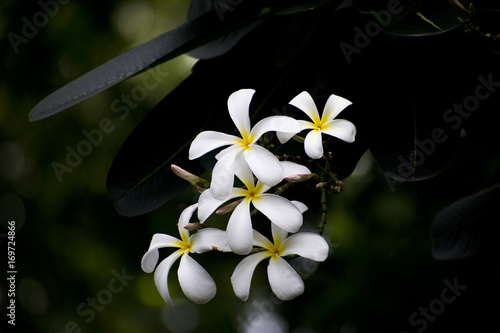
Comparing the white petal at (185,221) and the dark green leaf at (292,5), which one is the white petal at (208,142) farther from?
the dark green leaf at (292,5)

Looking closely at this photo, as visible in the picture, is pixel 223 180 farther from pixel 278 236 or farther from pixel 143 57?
pixel 143 57

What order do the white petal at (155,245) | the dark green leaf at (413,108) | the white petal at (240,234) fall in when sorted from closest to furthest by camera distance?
the white petal at (240,234) → the white petal at (155,245) → the dark green leaf at (413,108)

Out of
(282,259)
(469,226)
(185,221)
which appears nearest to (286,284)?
(282,259)

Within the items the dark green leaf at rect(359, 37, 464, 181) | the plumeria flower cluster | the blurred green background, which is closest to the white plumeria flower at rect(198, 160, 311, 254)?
the plumeria flower cluster

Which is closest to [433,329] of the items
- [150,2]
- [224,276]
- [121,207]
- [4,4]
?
[121,207]

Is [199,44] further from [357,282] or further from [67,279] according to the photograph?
[67,279]

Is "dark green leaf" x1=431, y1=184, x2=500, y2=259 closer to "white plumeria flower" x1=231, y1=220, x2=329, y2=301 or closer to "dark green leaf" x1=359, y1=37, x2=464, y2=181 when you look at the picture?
"dark green leaf" x1=359, y1=37, x2=464, y2=181

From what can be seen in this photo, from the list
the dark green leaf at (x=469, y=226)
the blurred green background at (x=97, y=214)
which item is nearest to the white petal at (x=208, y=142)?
the dark green leaf at (x=469, y=226)
